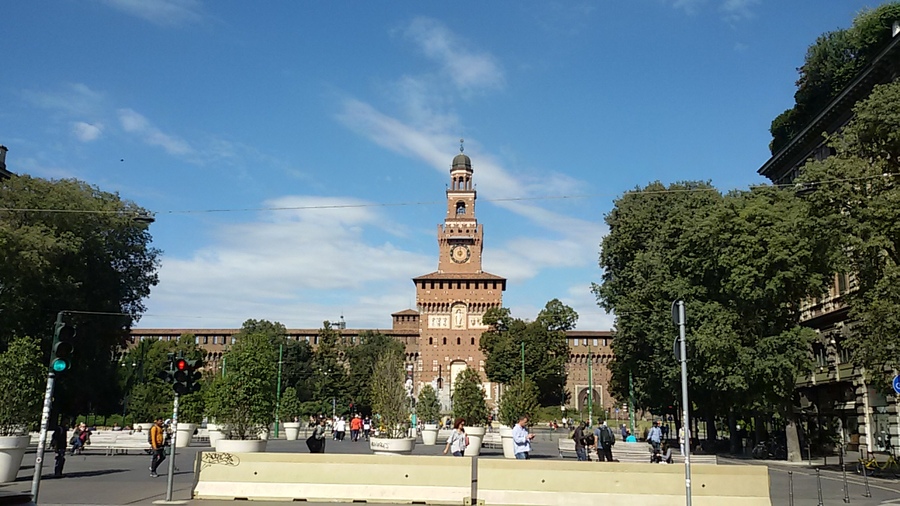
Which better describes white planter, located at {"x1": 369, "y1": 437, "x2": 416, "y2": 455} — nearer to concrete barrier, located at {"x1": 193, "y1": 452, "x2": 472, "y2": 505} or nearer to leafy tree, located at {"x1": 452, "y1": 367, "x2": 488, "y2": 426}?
concrete barrier, located at {"x1": 193, "y1": 452, "x2": 472, "y2": 505}

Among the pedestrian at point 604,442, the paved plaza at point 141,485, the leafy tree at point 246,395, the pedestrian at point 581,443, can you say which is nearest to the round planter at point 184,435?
the paved plaza at point 141,485

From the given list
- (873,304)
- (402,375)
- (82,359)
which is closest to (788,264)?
(873,304)

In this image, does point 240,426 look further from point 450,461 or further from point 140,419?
point 140,419

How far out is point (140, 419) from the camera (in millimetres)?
51250

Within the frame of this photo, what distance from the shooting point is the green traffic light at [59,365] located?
40.7 ft

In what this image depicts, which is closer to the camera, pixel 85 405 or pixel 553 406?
Answer: pixel 85 405

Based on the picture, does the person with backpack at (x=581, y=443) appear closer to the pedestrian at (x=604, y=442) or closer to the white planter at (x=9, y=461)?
the pedestrian at (x=604, y=442)

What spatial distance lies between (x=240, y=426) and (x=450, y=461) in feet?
20.3

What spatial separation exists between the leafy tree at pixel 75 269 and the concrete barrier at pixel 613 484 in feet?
84.0

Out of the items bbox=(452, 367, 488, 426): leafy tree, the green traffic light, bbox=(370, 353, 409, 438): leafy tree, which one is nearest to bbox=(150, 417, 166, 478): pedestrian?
bbox=(370, 353, 409, 438): leafy tree

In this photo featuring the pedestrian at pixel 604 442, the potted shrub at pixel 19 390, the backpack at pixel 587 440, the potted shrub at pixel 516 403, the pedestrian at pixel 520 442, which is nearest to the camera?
the pedestrian at pixel 520 442

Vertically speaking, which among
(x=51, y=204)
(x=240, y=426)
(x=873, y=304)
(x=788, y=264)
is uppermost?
(x=51, y=204)

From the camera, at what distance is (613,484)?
13.6 meters

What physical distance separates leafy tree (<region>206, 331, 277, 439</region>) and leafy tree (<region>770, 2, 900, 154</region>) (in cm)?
3165
